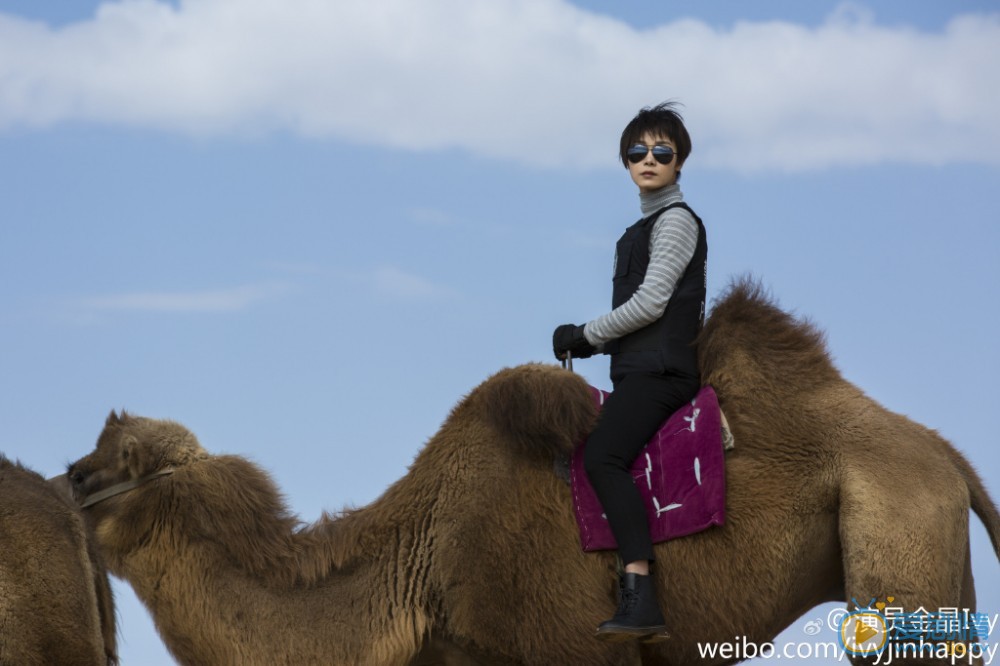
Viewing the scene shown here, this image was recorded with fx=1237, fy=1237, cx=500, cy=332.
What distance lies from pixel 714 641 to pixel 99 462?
3368 millimetres

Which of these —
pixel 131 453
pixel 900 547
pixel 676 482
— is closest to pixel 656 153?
pixel 676 482

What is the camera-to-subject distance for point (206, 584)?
6.25 meters

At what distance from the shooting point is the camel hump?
609 cm

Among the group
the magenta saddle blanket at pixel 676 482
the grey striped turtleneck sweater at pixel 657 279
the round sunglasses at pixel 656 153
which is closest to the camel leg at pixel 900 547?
the magenta saddle blanket at pixel 676 482

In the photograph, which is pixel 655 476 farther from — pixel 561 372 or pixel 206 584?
pixel 206 584

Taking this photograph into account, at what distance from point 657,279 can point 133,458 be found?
9.44 ft

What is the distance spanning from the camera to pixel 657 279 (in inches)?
244

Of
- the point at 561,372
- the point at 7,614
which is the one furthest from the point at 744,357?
the point at 7,614

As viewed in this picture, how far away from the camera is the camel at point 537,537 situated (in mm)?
5941

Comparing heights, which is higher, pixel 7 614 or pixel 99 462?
pixel 99 462

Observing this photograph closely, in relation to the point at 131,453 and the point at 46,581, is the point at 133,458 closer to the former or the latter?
the point at 131,453

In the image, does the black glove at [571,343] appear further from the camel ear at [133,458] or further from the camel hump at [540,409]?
the camel ear at [133,458]

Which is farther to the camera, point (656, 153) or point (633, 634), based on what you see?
point (656, 153)

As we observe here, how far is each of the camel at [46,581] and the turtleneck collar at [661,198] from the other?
11.4 feet
